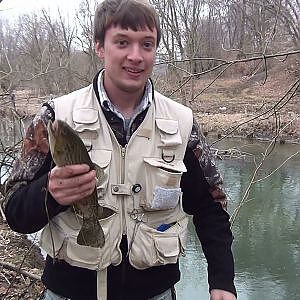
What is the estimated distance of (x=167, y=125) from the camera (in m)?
1.86

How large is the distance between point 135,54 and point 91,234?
2.10 ft

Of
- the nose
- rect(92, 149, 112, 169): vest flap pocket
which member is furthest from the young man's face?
rect(92, 149, 112, 169): vest flap pocket

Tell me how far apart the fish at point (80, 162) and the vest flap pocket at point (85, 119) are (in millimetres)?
167

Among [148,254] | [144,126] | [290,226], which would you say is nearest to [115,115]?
[144,126]

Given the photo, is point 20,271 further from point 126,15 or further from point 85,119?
point 126,15

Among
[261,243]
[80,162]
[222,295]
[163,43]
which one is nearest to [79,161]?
[80,162]

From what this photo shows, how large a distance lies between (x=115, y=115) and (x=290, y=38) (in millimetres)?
4534

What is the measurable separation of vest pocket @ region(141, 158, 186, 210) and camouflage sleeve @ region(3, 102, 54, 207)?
0.36 m

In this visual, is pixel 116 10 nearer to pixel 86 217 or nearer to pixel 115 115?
pixel 115 115

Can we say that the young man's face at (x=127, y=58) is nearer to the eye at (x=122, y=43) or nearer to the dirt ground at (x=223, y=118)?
the eye at (x=122, y=43)

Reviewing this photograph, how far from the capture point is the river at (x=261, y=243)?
658 centimetres

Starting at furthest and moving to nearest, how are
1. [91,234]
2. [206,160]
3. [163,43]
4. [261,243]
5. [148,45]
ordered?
[261,243] → [163,43] → [206,160] → [148,45] → [91,234]

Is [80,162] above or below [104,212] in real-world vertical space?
above

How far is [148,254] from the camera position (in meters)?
1.82
